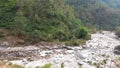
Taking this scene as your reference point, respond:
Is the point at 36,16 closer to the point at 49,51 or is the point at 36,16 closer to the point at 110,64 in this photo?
the point at 49,51

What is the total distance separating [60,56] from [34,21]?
933 cm

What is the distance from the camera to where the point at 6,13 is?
35812 millimetres

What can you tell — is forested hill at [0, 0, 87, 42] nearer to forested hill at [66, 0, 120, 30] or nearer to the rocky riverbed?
the rocky riverbed

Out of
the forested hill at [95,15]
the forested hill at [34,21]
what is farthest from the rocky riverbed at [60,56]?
the forested hill at [95,15]

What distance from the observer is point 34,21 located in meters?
35.7

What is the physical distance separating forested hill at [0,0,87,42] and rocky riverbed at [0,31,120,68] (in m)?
2.63

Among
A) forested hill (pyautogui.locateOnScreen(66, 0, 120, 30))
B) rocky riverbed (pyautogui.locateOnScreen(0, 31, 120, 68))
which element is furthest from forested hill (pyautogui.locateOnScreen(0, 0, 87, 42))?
forested hill (pyautogui.locateOnScreen(66, 0, 120, 30))

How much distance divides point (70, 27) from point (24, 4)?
31.8 feet

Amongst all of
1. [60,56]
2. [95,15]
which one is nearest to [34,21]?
[60,56]

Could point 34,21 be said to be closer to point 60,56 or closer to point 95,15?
point 60,56

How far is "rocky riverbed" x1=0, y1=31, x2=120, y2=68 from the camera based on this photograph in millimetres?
25578

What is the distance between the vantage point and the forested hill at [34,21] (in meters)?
33.2

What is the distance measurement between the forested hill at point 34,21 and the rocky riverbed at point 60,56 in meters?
2.63

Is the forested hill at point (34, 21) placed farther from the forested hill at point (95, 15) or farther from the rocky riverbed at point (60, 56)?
the forested hill at point (95, 15)
